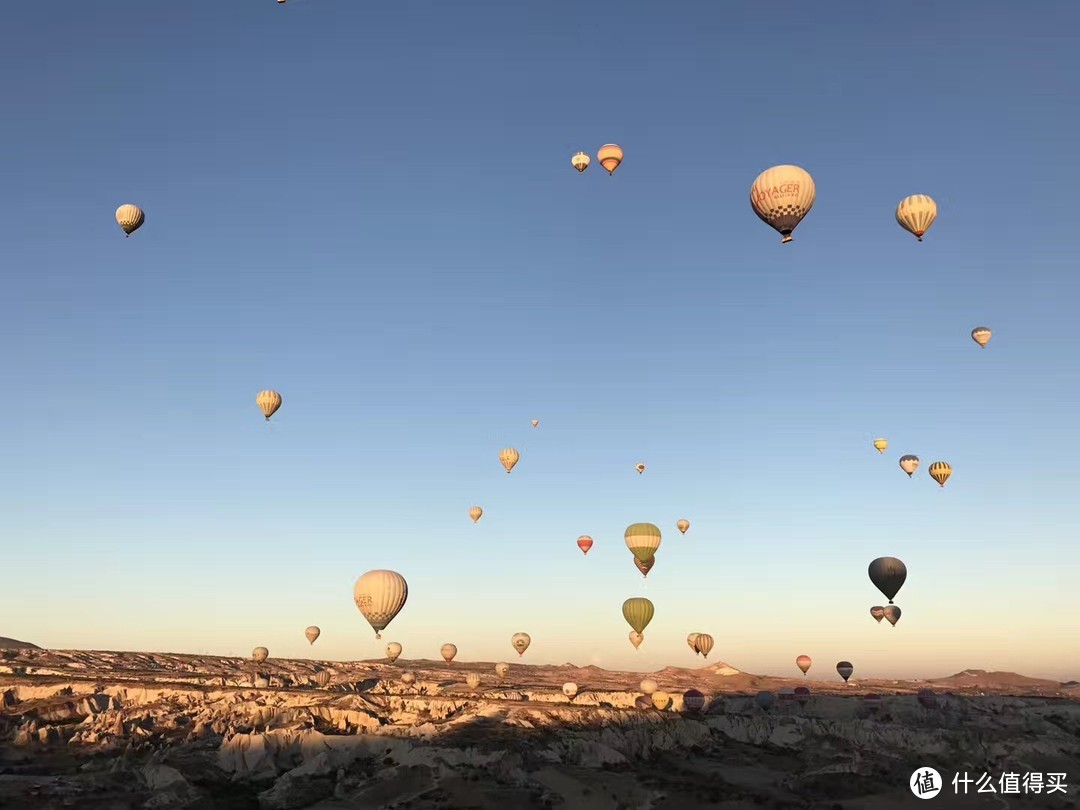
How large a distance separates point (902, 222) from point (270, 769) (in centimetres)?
6773

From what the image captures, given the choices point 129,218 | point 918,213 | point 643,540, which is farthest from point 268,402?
point 918,213

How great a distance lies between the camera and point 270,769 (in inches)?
Answer: 2714

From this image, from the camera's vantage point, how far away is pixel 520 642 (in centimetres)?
13075

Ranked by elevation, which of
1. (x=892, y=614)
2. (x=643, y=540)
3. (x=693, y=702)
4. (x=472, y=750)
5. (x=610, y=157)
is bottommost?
(x=693, y=702)

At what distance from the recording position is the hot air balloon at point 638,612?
10069cm

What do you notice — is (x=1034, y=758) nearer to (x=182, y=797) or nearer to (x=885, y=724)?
(x=885, y=724)

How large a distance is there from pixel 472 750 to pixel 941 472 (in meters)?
64.0

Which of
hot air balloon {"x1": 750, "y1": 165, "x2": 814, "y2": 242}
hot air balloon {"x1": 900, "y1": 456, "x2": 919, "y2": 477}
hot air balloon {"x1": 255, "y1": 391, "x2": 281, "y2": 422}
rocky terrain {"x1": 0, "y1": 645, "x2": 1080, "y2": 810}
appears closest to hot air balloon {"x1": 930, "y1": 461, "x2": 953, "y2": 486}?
hot air balloon {"x1": 900, "y1": 456, "x2": 919, "y2": 477}

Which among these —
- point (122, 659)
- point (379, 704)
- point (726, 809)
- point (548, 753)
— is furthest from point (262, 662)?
point (726, 809)

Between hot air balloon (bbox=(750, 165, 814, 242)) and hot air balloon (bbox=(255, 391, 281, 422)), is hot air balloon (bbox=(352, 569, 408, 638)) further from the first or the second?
hot air balloon (bbox=(750, 165, 814, 242))

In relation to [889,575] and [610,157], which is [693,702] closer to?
[889,575]

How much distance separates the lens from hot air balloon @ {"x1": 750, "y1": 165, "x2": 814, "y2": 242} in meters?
67.3

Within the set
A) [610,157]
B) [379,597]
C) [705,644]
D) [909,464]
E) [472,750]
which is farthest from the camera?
[705,644]

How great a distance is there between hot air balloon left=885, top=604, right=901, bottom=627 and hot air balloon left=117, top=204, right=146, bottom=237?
9754 centimetres
